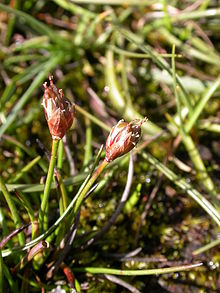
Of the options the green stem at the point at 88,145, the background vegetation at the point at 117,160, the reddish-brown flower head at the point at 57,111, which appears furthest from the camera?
the green stem at the point at 88,145

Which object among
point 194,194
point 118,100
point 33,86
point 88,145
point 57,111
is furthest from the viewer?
point 118,100

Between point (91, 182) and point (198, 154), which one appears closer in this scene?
point (91, 182)

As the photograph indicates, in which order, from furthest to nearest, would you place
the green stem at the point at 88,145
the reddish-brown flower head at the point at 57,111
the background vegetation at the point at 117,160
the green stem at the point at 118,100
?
1. the green stem at the point at 118,100
2. the green stem at the point at 88,145
3. the background vegetation at the point at 117,160
4. the reddish-brown flower head at the point at 57,111

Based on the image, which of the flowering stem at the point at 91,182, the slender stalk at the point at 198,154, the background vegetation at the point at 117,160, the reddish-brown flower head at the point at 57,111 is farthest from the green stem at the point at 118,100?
the reddish-brown flower head at the point at 57,111

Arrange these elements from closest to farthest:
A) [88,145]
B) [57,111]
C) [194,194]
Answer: [57,111] < [194,194] < [88,145]

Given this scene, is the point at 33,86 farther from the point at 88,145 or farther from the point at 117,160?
the point at 117,160

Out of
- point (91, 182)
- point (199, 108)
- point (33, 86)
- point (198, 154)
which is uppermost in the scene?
point (33, 86)

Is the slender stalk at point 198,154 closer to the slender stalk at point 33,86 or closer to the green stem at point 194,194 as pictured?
the green stem at point 194,194

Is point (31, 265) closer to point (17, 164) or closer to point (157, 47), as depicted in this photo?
point (17, 164)

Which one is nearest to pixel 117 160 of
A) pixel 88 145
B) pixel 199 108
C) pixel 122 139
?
pixel 88 145
